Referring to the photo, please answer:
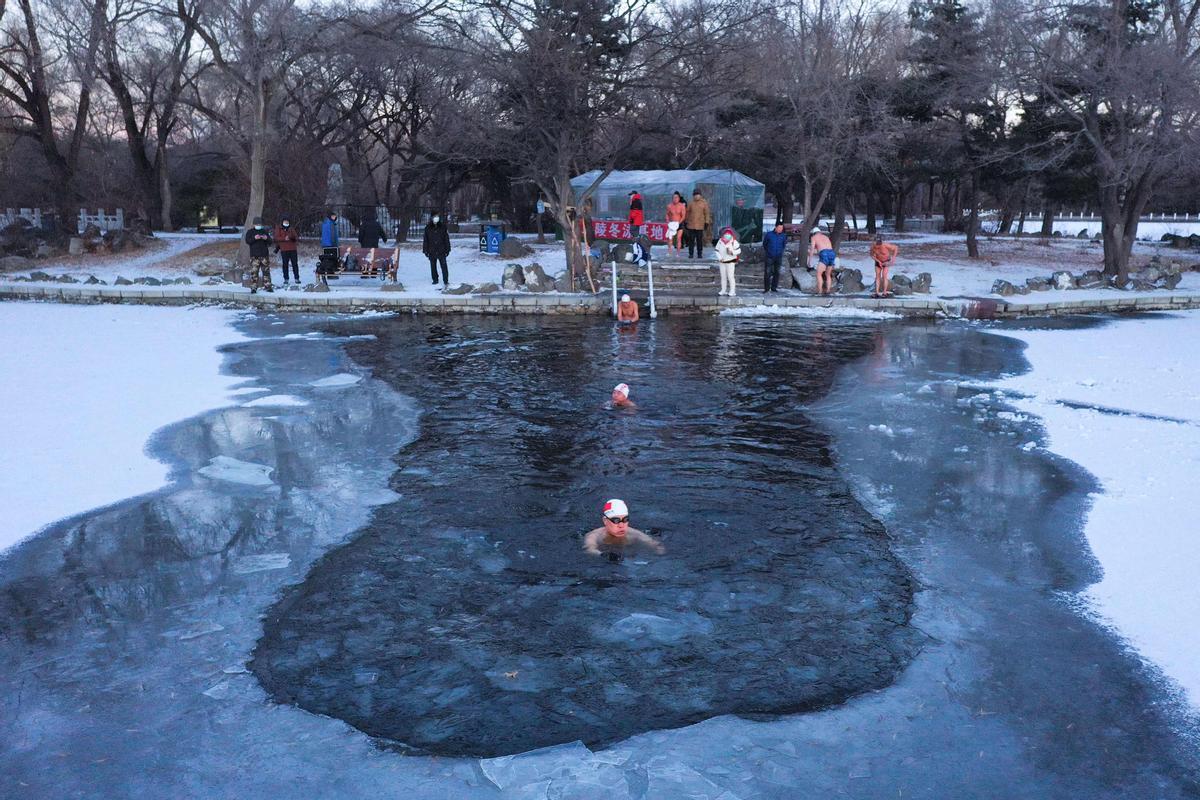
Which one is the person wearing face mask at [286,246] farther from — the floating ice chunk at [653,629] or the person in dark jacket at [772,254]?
the floating ice chunk at [653,629]

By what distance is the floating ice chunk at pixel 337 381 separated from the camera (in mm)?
12852

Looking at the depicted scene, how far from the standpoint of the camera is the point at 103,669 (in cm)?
537

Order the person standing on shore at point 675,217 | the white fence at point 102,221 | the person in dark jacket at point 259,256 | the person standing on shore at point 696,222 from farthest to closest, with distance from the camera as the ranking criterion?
the white fence at point 102,221, the person standing on shore at point 675,217, the person standing on shore at point 696,222, the person in dark jacket at point 259,256

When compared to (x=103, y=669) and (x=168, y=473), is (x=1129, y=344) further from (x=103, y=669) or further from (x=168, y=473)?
(x=103, y=669)

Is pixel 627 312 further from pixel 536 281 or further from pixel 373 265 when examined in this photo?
pixel 373 265

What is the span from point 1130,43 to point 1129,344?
11.3 metres

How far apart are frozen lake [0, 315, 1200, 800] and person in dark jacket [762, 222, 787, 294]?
1140 cm

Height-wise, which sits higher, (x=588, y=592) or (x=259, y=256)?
(x=259, y=256)

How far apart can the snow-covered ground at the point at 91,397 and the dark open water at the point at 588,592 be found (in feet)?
8.45

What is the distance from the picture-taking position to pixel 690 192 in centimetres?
3131

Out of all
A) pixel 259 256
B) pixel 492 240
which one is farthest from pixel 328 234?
pixel 492 240

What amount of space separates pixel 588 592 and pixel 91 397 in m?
8.25

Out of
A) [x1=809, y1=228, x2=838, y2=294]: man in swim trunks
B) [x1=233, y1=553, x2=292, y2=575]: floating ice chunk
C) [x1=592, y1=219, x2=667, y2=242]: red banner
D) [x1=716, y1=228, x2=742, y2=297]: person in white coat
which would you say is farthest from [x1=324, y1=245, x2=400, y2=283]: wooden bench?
[x1=233, y1=553, x2=292, y2=575]: floating ice chunk

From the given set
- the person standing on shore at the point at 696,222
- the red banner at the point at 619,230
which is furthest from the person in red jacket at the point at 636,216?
the red banner at the point at 619,230
